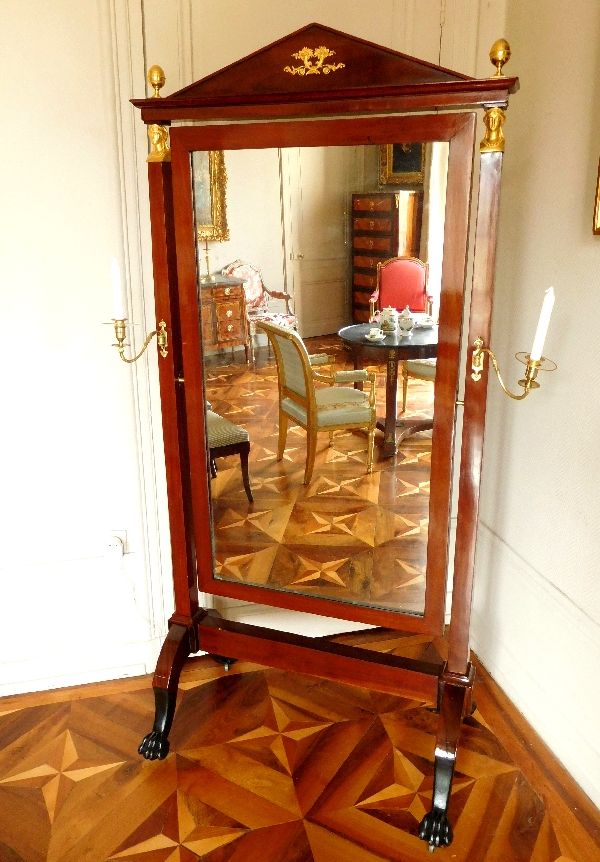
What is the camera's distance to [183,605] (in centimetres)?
182

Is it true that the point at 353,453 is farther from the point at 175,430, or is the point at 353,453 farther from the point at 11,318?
the point at 11,318

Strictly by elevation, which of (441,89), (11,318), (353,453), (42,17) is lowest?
(353,453)

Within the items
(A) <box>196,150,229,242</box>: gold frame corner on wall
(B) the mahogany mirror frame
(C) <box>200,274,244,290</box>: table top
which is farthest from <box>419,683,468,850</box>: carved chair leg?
(A) <box>196,150,229,242</box>: gold frame corner on wall

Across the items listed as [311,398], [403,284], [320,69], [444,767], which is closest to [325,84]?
[320,69]

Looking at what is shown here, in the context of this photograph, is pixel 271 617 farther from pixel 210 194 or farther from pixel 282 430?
pixel 210 194

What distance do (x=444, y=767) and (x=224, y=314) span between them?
1.07m

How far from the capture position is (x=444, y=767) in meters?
1.52

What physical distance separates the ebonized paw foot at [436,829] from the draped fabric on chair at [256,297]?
1072mm

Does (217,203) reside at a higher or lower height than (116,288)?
higher

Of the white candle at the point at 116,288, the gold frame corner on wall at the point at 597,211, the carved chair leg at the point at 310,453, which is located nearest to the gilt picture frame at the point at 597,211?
the gold frame corner on wall at the point at 597,211

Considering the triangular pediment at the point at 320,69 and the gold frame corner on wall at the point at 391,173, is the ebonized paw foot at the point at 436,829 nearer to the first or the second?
the gold frame corner on wall at the point at 391,173

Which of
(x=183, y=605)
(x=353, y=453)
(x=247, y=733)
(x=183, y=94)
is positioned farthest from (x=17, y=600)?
(x=183, y=94)

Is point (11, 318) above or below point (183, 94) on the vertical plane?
below

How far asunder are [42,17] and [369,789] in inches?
74.2
